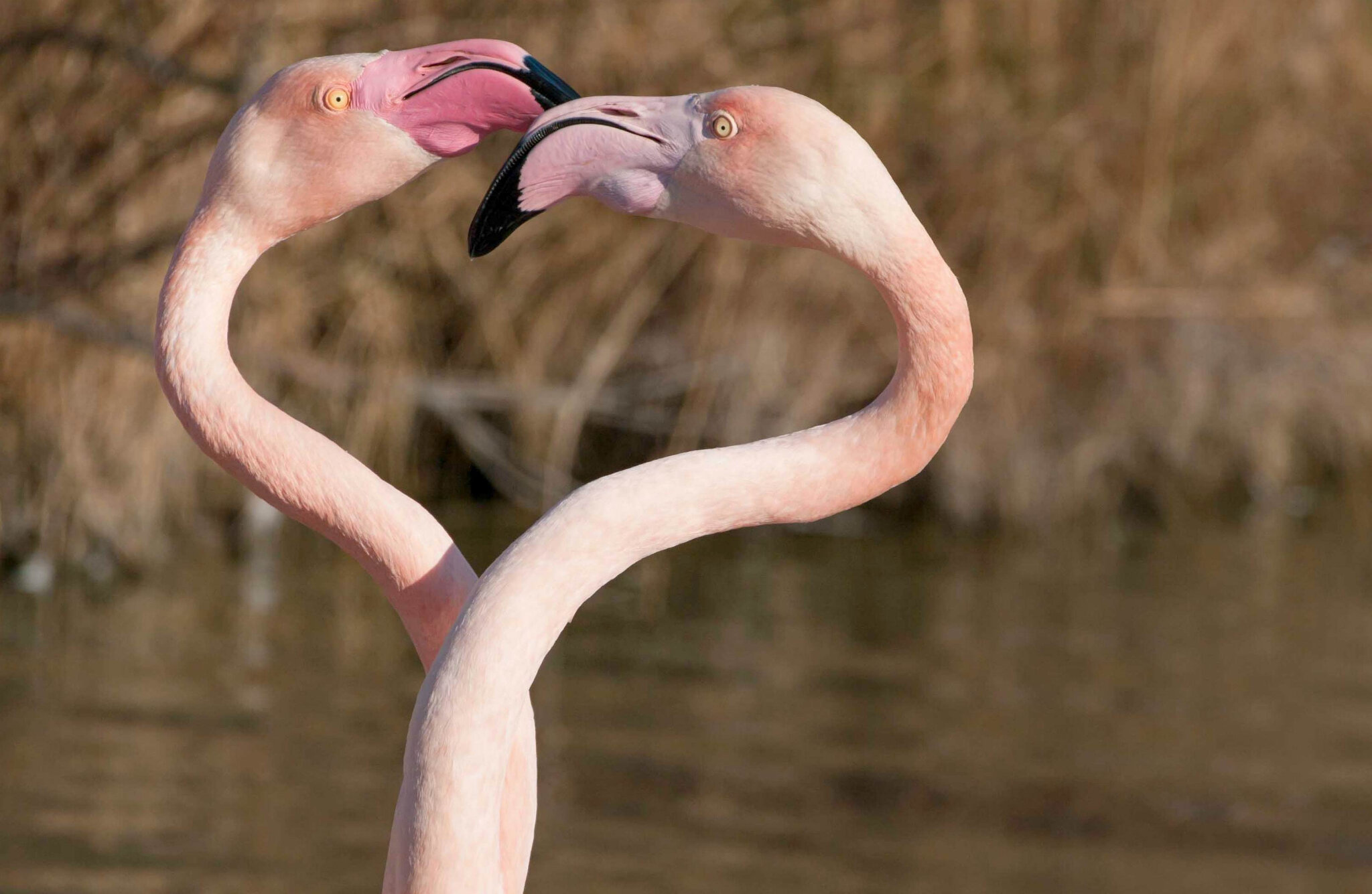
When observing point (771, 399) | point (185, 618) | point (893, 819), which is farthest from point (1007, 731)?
A: point (185, 618)

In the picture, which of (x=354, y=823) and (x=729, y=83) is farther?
(x=729, y=83)

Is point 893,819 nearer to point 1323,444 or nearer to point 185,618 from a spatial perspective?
point 185,618

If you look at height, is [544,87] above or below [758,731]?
below

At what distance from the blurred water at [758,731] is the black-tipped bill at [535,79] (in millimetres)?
3950

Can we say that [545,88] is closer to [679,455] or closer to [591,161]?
[591,161]

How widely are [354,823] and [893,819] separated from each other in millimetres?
1782

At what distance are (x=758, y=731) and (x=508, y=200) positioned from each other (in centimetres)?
536

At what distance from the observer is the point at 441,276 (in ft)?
28.4

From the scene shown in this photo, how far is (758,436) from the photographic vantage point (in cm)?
880

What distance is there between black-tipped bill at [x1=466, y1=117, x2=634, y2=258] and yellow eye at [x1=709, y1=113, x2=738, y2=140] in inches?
4.0

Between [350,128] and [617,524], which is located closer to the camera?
[617,524]

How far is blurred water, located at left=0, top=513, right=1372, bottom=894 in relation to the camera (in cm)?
566

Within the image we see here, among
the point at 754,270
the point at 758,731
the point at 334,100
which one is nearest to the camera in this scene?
the point at 334,100

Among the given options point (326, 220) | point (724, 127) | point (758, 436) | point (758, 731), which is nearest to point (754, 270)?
point (758, 436)
